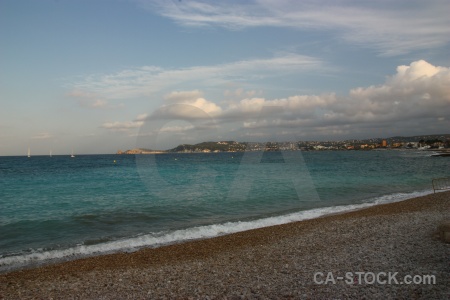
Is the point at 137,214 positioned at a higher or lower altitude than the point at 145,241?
higher

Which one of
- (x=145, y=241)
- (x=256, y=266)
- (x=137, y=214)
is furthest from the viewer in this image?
(x=137, y=214)

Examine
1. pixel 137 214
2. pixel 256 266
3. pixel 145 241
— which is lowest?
pixel 145 241

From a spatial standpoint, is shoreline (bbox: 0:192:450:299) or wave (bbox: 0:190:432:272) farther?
wave (bbox: 0:190:432:272)

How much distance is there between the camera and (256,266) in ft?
32.0

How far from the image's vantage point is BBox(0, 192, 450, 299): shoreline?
26.0 feet

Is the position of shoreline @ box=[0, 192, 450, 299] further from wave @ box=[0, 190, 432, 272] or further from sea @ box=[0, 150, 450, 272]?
sea @ box=[0, 150, 450, 272]

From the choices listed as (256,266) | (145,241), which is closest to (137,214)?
(145,241)

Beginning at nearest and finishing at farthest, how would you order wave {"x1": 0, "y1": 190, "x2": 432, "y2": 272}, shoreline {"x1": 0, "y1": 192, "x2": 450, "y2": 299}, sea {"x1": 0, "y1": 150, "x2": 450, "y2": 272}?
shoreline {"x1": 0, "y1": 192, "x2": 450, "y2": 299} < wave {"x1": 0, "y1": 190, "x2": 432, "y2": 272} < sea {"x1": 0, "y1": 150, "x2": 450, "y2": 272}

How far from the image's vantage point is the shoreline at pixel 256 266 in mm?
7918

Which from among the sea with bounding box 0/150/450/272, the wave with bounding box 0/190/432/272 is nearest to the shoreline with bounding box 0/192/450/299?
the wave with bounding box 0/190/432/272

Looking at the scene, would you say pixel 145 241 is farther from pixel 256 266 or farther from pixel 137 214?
pixel 256 266

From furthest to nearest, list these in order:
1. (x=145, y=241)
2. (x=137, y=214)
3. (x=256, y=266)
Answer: (x=137, y=214)
(x=145, y=241)
(x=256, y=266)

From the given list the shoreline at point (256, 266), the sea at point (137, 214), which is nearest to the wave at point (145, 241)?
the sea at point (137, 214)

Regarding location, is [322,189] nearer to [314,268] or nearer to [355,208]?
[355,208]
